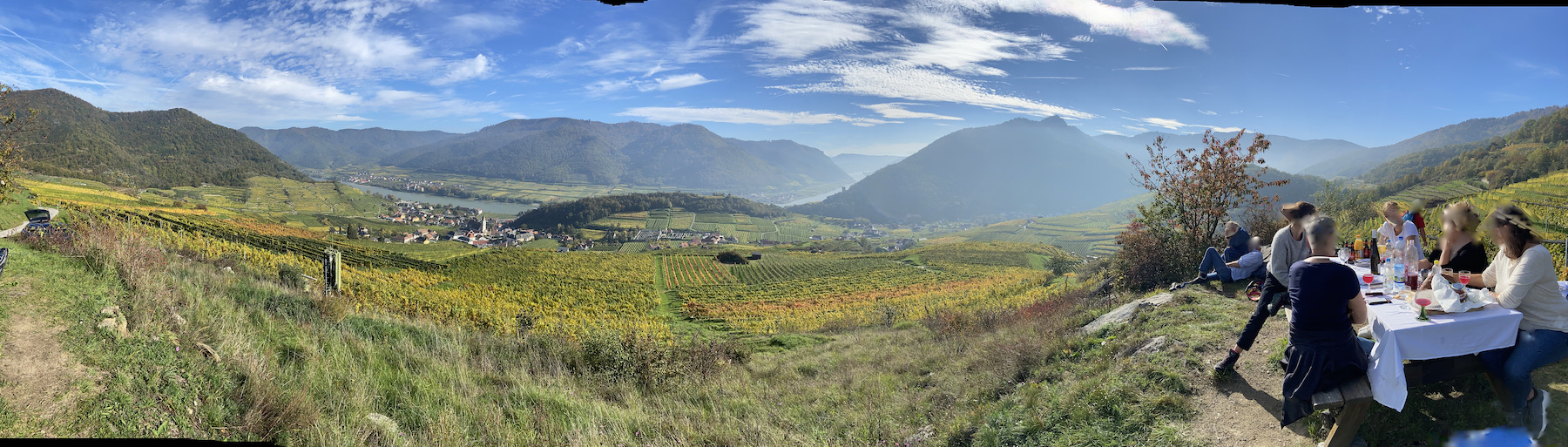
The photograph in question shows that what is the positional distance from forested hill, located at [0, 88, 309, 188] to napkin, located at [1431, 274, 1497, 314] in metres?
80.2

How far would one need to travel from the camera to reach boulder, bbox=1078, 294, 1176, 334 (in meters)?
6.74

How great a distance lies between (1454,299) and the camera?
10.5 ft

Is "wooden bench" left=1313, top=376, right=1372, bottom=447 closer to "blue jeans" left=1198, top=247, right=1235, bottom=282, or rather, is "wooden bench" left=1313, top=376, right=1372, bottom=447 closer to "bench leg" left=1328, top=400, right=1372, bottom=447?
"bench leg" left=1328, top=400, right=1372, bottom=447

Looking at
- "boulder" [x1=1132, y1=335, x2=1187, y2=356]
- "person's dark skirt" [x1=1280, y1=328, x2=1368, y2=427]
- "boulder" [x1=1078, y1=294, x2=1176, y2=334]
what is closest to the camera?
"person's dark skirt" [x1=1280, y1=328, x2=1368, y2=427]

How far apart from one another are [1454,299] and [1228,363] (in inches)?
51.8

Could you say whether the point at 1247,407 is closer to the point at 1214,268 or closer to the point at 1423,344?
Result: the point at 1423,344

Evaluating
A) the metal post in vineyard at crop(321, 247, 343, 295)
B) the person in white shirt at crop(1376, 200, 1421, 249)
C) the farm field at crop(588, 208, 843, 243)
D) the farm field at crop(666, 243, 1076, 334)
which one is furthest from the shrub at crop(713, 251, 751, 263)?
the person in white shirt at crop(1376, 200, 1421, 249)

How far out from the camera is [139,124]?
106438mm

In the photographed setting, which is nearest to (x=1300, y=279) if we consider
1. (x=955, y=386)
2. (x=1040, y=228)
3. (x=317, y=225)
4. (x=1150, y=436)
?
(x=1150, y=436)

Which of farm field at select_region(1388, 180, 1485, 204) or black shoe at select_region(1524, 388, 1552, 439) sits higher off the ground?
farm field at select_region(1388, 180, 1485, 204)

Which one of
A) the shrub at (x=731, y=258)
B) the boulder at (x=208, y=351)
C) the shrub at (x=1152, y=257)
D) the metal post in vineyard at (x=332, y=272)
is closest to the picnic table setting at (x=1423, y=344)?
the shrub at (x=1152, y=257)

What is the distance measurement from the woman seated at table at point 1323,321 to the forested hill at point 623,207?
11404 centimetres

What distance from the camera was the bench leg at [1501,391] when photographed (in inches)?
130

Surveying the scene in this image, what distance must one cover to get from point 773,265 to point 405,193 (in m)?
165
